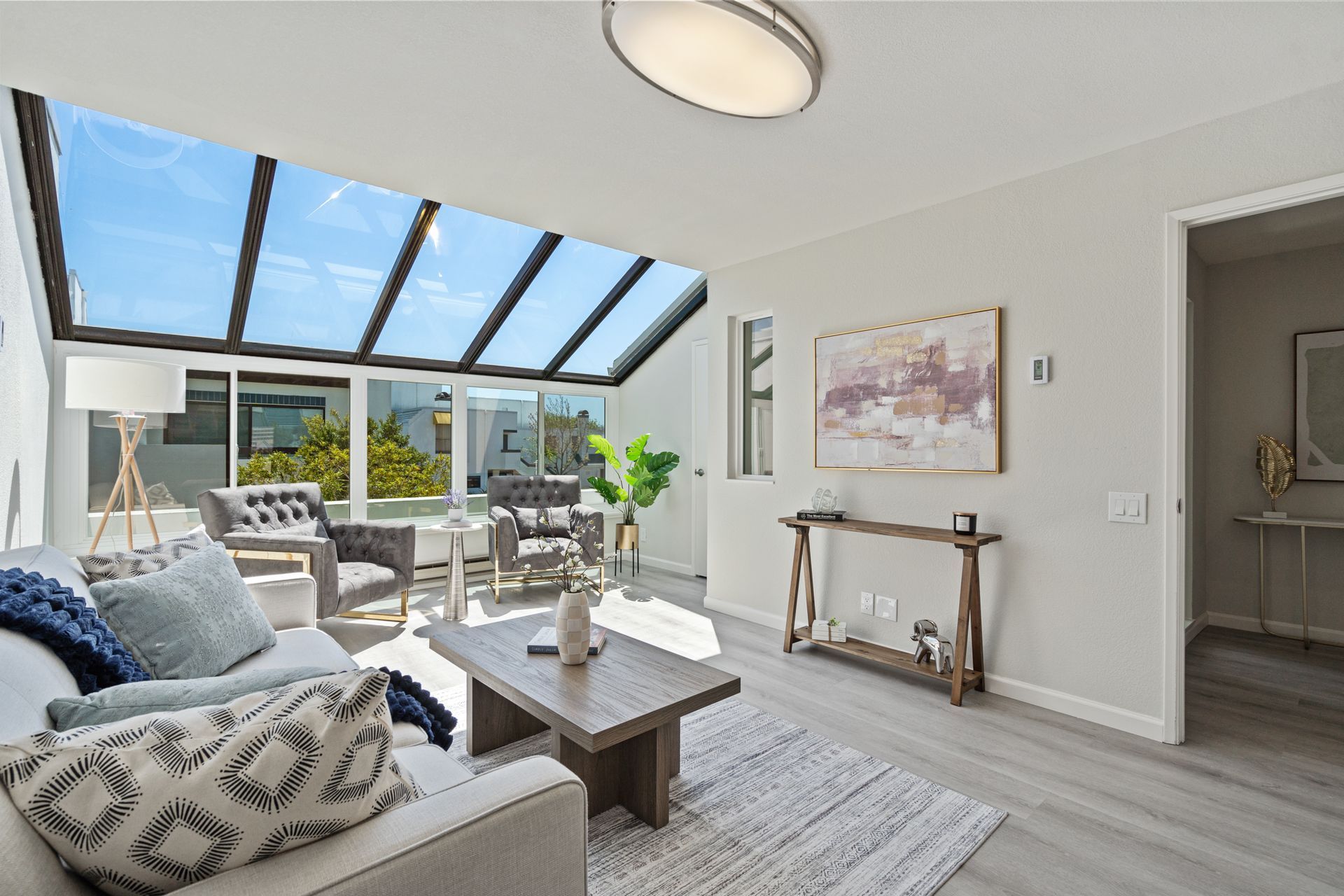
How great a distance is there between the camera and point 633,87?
7.53ft

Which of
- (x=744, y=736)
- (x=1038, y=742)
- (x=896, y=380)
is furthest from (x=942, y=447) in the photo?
(x=744, y=736)

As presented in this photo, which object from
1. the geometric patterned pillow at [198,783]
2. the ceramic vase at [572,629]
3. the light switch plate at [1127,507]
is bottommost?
the ceramic vase at [572,629]

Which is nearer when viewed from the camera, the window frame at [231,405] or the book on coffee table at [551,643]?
the book on coffee table at [551,643]

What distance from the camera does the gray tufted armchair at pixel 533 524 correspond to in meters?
4.77

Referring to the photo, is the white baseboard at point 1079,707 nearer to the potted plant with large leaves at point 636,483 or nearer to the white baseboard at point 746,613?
the white baseboard at point 746,613

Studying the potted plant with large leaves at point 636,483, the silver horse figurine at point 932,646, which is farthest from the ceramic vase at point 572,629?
the potted plant with large leaves at point 636,483

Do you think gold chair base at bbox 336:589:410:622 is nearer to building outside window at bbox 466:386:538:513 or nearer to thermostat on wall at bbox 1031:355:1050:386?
building outside window at bbox 466:386:538:513

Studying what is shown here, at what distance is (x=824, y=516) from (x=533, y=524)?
2.53 metres

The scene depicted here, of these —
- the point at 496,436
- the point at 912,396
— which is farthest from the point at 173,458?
the point at 912,396

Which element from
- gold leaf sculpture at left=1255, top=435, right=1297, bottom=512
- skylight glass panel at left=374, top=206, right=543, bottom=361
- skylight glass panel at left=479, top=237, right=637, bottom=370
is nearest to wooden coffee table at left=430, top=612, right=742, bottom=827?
skylight glass panel at left=374, top=206, right=543, bottom=361

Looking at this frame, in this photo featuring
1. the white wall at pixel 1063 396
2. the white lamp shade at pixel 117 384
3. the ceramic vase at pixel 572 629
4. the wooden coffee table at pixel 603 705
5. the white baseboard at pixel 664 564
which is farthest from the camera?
the white baseboard at pixel 664 564

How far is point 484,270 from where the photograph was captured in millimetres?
4895

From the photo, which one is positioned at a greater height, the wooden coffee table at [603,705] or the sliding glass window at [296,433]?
the sliding glass window at [296,433]

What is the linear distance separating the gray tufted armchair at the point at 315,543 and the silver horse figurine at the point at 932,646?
120 inches
